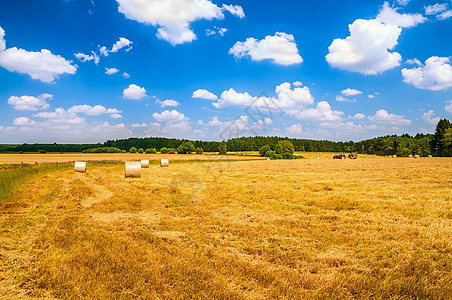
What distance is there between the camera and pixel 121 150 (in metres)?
102

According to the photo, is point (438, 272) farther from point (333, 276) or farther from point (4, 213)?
point (4, 213)

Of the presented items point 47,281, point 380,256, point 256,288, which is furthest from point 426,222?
point 47,281

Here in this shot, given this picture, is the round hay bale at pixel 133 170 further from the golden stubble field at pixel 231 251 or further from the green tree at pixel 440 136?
the green tree at pixel 440 136

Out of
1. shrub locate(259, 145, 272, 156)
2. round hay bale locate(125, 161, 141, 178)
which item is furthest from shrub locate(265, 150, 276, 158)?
round hay bale locate(125, 161, 141, 178)

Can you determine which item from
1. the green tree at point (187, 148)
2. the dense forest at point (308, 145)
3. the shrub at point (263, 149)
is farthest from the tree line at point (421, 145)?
the green tree at point (187, 148)

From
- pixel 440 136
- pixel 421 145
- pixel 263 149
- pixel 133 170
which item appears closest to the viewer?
pixel 133 170

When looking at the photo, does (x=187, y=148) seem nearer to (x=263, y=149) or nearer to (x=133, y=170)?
(x=263, y=149)

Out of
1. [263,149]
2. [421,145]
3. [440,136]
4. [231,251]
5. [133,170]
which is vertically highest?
[440,136]

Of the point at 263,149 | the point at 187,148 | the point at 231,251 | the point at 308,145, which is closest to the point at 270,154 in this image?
the point at 263,149

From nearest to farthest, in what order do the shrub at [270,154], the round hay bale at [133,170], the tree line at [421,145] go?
the round hay bale at [133,170]
the tree line at [421,145]
the shrub at [270,154]

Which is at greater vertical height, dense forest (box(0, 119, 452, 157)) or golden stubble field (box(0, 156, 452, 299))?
dense forest (box(0, 119, 452, 157))

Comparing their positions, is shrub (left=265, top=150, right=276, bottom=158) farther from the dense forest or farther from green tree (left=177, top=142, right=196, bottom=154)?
green tree (left=177, top=142, right=196, bottom=154)

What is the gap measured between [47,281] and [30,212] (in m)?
6.22

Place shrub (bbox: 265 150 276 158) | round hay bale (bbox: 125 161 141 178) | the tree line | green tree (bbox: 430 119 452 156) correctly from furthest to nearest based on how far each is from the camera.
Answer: green tree (bbox: 430 119 452 156), shrub (bbox: 265 150 276 158), the tree line, round hay bale (bbox: 125 161 141 178)
